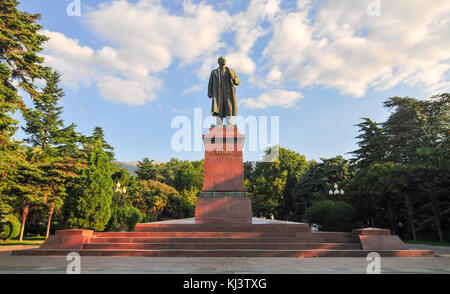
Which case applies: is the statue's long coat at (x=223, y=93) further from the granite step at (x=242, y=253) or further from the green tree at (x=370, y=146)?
the green tree at (x=370, y=146)

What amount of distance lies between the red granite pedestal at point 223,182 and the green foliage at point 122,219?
13.9 meters

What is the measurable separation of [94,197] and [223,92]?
12.6 metres

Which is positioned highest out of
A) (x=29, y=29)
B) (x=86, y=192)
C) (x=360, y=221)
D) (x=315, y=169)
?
(x=29, y=29)

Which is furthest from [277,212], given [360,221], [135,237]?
[135,237]

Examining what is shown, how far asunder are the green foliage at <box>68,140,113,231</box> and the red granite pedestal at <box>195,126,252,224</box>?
447 inches

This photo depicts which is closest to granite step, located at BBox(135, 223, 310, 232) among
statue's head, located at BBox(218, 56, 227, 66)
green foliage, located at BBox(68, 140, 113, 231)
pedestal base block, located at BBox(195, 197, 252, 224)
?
pedestal base block, located at BBox(195, 197, 252, 224)

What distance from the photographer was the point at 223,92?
13484 mm

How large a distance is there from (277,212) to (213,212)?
33037mm

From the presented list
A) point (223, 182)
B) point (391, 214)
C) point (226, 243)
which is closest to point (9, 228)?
point (223, 182)

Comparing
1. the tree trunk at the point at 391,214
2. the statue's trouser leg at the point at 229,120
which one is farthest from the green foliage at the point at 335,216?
the statue's trouser leg at the point at 229,120

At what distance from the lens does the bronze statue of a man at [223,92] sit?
43.6 feet
